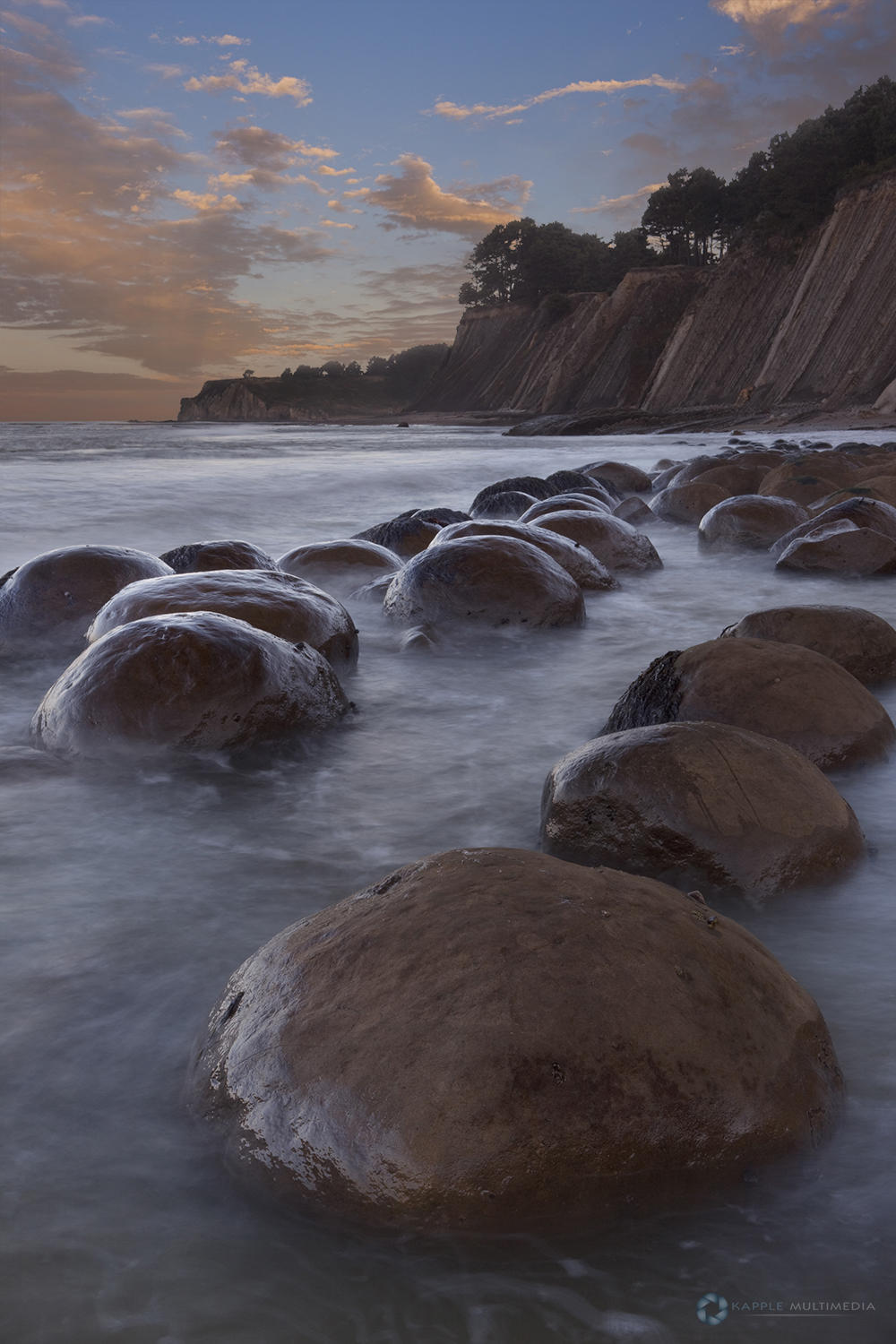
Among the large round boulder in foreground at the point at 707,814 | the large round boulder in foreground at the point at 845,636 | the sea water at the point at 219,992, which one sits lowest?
the sea water at the point at 219,992

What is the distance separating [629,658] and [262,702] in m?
1.98

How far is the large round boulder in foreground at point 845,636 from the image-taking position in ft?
12.2

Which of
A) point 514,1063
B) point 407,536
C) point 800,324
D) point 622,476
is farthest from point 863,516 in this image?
point 800,324

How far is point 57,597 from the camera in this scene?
15.2 feet

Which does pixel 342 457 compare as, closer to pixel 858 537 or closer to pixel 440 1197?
pixel 858 537

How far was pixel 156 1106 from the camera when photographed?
151cm

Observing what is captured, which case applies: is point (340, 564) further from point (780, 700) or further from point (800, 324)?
point (800, 324)

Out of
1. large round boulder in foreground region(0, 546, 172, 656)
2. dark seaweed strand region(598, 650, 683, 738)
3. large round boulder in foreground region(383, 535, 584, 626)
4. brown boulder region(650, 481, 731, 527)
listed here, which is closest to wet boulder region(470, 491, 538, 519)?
brown boulder region(650, 481, 731, 527)

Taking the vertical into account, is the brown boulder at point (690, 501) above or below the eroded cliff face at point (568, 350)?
below

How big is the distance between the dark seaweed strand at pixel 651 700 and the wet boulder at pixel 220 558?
8.02 feet

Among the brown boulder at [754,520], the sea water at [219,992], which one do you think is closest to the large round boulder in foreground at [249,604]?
the sea water at [219,992]

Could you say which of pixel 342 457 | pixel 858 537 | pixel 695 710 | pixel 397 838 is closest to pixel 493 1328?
pixel 397 838

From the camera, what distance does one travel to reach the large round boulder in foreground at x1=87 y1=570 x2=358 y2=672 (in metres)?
3.61

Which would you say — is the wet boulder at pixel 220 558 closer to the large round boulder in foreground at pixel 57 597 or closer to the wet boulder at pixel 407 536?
the large round boulder in foreground at pixel 57 597
